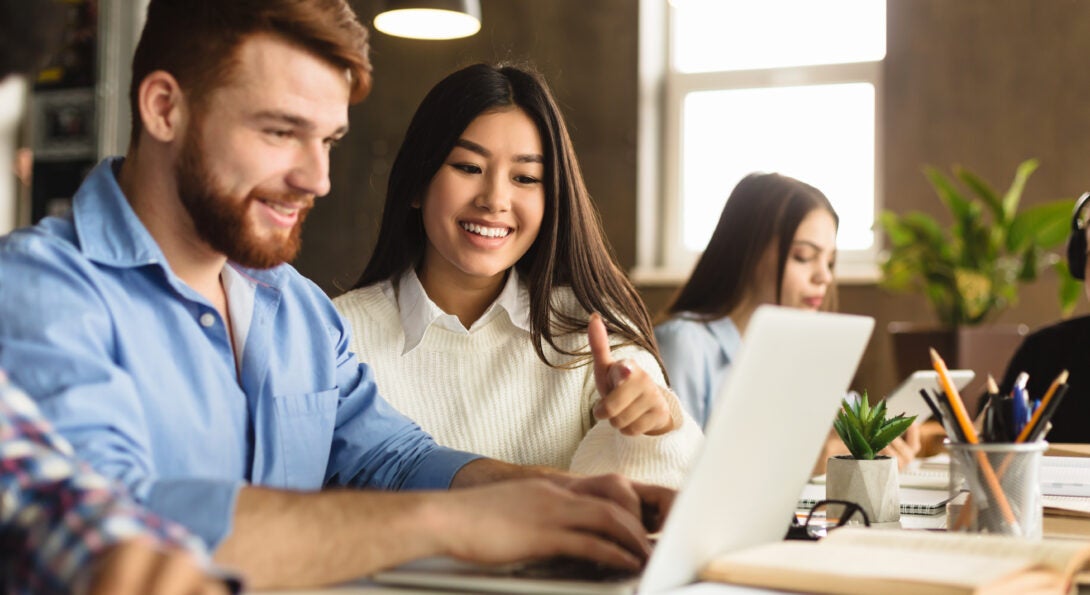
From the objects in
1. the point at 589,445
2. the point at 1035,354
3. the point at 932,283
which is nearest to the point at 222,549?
the point at 589,445

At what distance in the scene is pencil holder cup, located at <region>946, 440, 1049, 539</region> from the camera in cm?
106

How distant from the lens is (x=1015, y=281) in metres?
4.06

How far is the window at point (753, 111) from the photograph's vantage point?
189 inches

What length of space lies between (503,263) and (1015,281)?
286 centimetres

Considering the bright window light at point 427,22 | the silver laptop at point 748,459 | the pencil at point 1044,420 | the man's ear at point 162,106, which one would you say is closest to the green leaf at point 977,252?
the bright window light at point 427,22

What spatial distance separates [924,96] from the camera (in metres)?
4.60

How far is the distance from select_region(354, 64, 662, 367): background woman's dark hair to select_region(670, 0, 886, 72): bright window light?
309 centimetres

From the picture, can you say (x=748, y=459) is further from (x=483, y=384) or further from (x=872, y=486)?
(x=483, y=384)

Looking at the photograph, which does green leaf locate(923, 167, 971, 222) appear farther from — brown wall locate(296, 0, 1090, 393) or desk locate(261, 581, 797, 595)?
desk locate(261, 581, 797, 595)

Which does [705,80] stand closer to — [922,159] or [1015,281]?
[922,159]

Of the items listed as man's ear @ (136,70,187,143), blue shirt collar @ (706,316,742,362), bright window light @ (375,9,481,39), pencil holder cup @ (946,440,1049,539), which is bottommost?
pencil holder cup @ (946,440,1049,539)

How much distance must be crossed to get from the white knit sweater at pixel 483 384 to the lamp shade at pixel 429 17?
6.13 ft

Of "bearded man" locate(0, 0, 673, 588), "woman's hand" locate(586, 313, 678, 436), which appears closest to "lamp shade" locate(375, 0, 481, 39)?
"bearded man" locate(0, 0, 673, 588)

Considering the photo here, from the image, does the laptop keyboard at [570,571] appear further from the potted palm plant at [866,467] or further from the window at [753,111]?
the window at [753,111]
